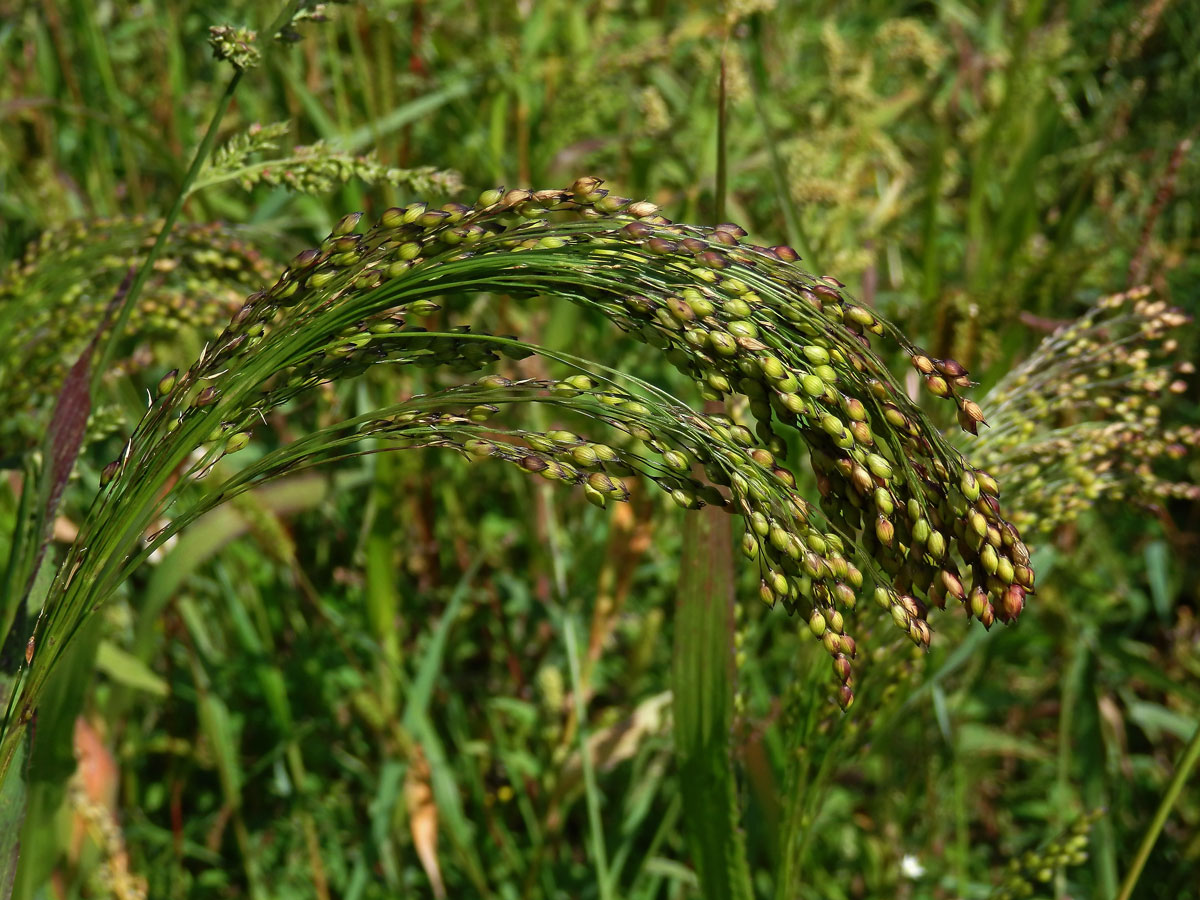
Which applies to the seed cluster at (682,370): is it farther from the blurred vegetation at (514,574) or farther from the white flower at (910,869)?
the white flower at (910,869)

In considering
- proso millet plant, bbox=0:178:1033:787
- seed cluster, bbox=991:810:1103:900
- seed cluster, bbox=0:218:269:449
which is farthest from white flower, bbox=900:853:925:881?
seed cluster, bbox=0:218:269:449

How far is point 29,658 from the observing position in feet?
3.10

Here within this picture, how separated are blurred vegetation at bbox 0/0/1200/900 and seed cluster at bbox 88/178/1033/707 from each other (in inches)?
20.8

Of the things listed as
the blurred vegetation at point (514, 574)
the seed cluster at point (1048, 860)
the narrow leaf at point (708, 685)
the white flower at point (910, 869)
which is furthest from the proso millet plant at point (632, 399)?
the white flower at point (910, 869)

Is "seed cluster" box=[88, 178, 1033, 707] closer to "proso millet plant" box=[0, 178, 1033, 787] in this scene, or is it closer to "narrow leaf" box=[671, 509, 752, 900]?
"proso millet plant" box=[0, 178, 1033, 787]

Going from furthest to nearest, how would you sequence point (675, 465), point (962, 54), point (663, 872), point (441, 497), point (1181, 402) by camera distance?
point (962, 54) → point (1181, 402) → point (441, 497) → point (663, 872) → point (675, 465)

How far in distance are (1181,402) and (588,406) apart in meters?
3.45

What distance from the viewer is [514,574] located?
9.98 feet

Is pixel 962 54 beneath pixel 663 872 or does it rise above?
above

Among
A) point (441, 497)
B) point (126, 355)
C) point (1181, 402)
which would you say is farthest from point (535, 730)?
point (1181, 402)

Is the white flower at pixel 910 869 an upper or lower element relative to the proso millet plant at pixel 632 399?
lower

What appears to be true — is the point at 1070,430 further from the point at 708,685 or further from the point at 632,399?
the point at 632,399

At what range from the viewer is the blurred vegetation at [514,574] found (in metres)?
2.10

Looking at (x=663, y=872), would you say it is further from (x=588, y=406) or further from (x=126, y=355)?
(x=126, y=355)
